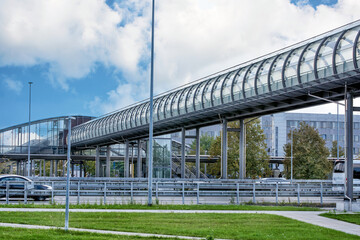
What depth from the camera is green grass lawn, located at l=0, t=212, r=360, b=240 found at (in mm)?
15281

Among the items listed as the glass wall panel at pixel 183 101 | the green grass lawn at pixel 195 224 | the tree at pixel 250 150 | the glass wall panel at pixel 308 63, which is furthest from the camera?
the tree at pixel 250 150

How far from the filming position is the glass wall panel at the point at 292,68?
32.4 metres

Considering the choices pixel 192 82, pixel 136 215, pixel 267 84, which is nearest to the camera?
pixel 136 215

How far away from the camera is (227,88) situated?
41.0 metres

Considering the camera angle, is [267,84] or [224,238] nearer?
[224,238]

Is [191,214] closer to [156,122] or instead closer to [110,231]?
[110,231]

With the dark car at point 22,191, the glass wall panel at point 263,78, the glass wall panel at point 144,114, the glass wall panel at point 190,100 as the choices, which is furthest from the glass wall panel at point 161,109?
the dark car at point 22,191

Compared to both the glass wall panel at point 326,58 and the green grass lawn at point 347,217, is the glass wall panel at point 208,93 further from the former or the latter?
the green grass lawn at point 347,217

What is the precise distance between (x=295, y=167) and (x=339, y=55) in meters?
39.8

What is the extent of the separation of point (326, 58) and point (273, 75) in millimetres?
5752

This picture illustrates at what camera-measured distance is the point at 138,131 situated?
62531 millimetres

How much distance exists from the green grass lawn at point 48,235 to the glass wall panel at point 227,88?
27.1 metres

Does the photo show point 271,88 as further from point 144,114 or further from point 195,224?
point 144,114

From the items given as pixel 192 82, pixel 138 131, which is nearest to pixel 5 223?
pixel 192 82
